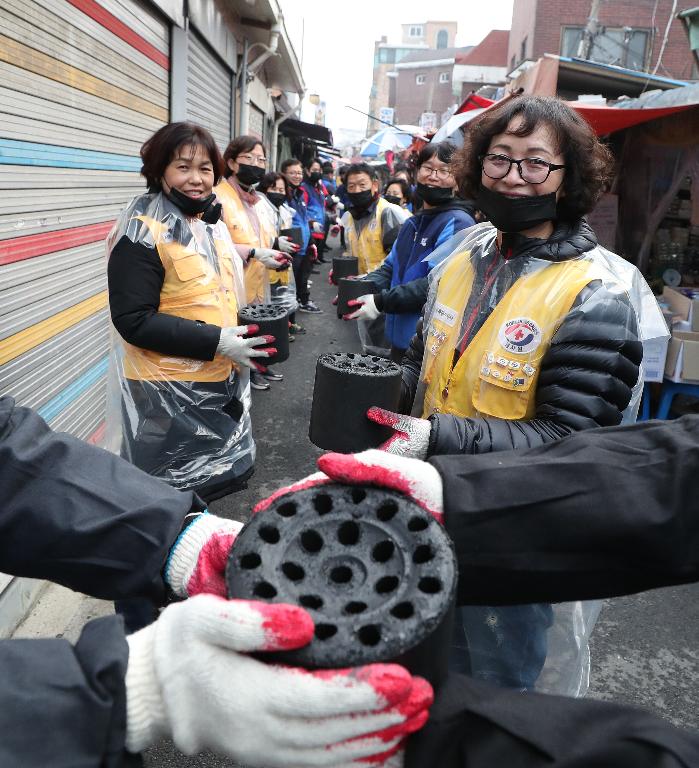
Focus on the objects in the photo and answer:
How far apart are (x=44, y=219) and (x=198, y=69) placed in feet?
15.2

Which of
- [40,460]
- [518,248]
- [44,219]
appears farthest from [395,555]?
[44,219]

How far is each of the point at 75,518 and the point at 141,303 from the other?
153 centimetres

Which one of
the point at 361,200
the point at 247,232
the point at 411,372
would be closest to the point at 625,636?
the point at 411,372

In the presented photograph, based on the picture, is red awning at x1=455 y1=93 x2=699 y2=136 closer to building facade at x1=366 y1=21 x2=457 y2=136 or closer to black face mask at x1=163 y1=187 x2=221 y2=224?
black face mask at x1=163 y1=187 x2=221 y2=224

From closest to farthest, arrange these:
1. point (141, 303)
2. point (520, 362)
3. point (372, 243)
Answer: point (520, 362) < point (141, 303) < point (372, 243)

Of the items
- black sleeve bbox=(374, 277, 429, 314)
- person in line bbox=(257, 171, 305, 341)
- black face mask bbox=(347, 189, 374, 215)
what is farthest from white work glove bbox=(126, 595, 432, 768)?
black face mask bbox=(347, 189, 374, 215)

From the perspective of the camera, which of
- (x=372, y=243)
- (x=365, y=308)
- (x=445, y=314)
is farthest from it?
(x=372, y=243)

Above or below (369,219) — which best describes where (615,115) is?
above

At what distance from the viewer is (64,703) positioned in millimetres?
893

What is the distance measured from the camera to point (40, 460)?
139 centimetres

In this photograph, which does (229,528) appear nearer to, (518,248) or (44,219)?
(518,248)

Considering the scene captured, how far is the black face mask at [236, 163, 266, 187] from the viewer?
17.9 ft

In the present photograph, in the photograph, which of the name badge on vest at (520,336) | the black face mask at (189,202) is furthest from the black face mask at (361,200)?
the name badge on vest at (520,336)

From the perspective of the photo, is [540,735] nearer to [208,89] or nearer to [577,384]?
[577,384]
